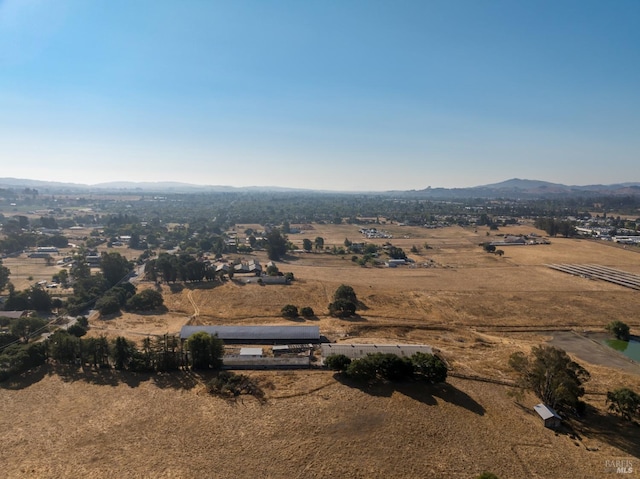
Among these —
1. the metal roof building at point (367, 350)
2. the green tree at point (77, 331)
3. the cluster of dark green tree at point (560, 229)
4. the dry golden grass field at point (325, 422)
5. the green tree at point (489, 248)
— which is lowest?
the dry golden grass field at point (325, 422)

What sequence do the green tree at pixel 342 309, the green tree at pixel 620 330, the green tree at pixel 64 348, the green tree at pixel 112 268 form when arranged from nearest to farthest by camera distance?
the green tree at pixel 64 348 → the green tree at pixel 620 330 → the green tree at pixel 342 309 → the green tree at pixel 112 268

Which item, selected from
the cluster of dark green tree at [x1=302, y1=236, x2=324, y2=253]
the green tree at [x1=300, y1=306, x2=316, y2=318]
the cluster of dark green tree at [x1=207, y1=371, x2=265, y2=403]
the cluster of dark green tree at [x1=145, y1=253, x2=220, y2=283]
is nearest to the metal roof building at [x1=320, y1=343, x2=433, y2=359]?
the cluster of dark green tree at [x1=207, y1=371, x2=265, y2=403]

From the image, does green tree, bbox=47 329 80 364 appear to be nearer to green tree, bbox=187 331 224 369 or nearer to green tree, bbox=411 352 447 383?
green tree, bbox=187 331 224 369

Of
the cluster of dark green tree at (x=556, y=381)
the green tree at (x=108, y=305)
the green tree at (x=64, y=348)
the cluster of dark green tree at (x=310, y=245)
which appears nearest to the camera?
the cluster of dark green tree at (x=556, y=381)

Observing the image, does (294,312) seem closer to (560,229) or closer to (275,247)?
(275,247)

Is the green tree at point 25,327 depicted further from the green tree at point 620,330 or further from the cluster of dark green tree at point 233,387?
the green tree at point 620,330

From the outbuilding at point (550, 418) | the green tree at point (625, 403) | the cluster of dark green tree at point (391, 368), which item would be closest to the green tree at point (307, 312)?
the cluster of dark green tree at point (391, 368)

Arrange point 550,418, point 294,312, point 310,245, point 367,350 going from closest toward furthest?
point 550,418
point 367,350
point 294,312
point 310,245

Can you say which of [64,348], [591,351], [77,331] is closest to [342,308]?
[591,351]
